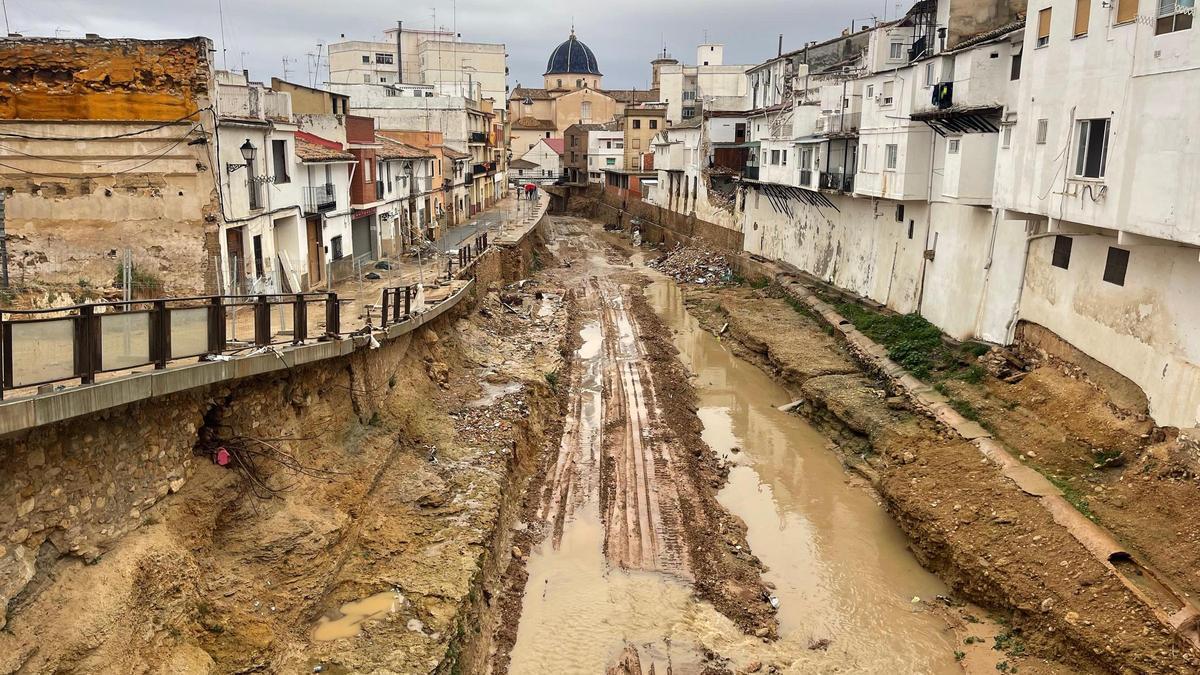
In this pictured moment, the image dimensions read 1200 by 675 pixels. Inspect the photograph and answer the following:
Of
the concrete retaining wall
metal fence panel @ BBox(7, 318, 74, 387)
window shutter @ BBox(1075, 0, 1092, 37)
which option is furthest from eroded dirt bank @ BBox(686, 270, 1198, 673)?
metal fence panel @ BBox(7, 318, 74, 387)

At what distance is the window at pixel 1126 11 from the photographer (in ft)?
53.0

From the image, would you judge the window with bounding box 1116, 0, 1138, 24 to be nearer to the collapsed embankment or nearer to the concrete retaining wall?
the collapsed embankment

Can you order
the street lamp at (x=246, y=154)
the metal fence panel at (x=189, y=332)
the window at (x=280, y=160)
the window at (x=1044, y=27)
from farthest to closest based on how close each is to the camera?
the window at (x=280, y=160) → the window at (x=1044, y=27) → the street lamp at (x=246, y=154) → the metal fence panel at (x=189, y=332)

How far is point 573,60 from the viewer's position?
407ft

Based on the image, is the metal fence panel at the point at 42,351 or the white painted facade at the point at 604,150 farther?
the white painted facade at the point at 604,150

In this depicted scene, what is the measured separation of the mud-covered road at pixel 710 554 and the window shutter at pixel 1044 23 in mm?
11542

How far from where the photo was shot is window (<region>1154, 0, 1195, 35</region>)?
48.6ft

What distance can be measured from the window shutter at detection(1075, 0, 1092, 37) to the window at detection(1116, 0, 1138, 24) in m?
0.96

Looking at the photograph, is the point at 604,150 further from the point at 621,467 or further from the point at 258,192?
the point at 621,467

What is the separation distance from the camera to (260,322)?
1412 centimetres

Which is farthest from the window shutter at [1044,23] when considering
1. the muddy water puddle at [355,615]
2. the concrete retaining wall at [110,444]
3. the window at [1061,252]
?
the muddy water puddle at [355,615]

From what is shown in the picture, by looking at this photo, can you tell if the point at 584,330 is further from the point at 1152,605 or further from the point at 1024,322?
the point at 1152,605

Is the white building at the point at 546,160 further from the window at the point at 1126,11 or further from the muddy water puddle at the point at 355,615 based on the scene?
the muddy water puddle at the point at 355,615

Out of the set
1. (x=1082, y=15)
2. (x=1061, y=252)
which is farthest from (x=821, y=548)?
(x=1082, y=15)
